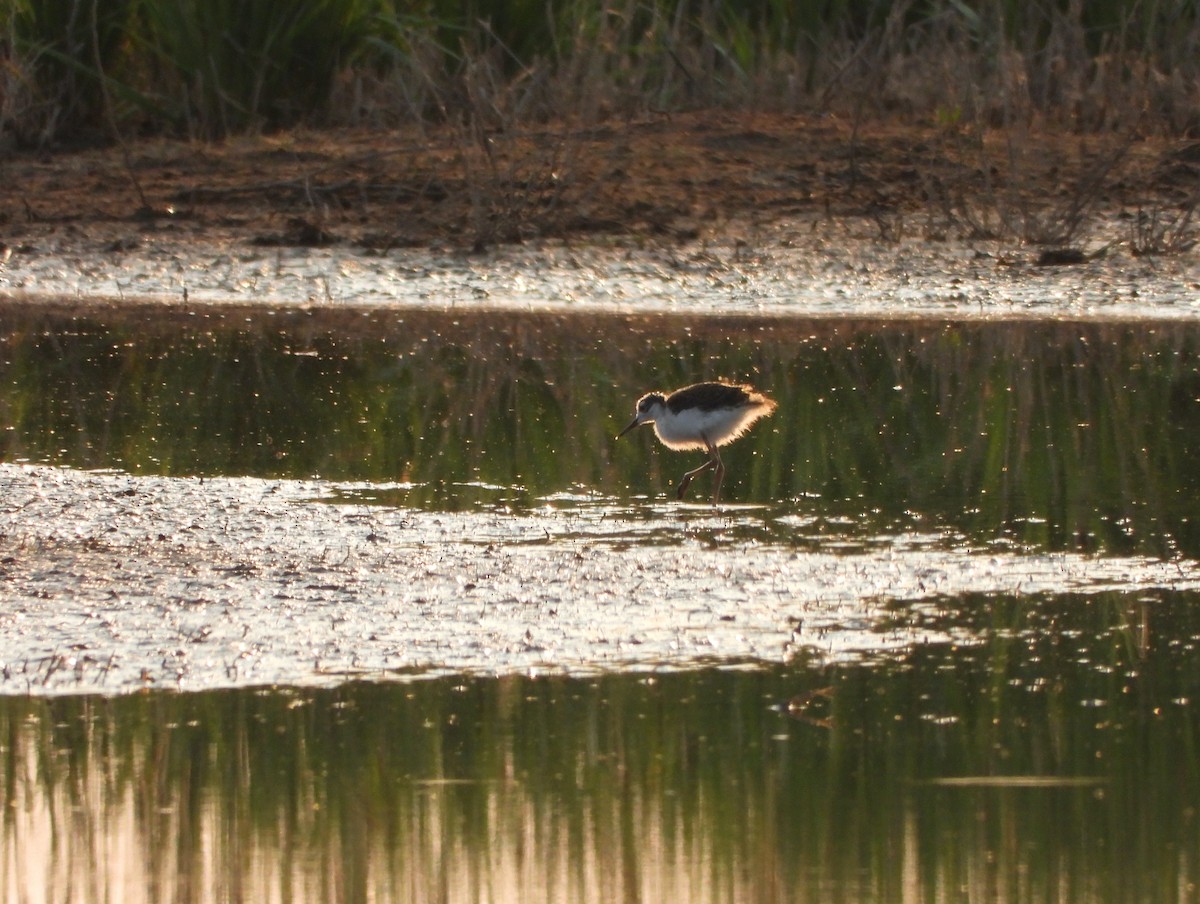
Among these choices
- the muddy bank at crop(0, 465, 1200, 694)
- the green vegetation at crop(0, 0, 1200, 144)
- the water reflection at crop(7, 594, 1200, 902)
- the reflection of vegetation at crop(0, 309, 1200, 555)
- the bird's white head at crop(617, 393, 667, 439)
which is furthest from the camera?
the green vegetation at crop(0, 0, 1200, 144)

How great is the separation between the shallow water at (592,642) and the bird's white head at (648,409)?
192 millimetres

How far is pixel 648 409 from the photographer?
346 inches

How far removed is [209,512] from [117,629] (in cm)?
158

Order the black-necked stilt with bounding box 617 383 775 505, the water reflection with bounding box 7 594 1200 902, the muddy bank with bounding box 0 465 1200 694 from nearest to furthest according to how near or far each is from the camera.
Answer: the water reflection with bounding box 7 594 1200 902 → the muddy bank with bounding box 0 465 1200 694 → the black-necked stilt with bounding box 617 383 775 505

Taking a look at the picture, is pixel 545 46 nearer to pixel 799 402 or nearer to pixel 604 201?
pixel 604 201

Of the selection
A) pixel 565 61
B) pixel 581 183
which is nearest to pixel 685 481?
pixel 581 183

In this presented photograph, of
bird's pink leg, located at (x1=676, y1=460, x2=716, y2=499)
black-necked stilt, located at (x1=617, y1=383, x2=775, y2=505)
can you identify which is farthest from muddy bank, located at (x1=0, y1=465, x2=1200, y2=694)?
black-necked stilt, located at (x1=617, y1=383, x2=775, y2=505)

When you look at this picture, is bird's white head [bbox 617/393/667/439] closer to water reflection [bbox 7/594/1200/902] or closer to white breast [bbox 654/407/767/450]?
white breast [bbox 654/407/767/450]

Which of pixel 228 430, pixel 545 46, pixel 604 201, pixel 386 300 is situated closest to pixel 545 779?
pixel 228 430

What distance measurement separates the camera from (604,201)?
14.7 metres

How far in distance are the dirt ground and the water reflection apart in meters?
8.33

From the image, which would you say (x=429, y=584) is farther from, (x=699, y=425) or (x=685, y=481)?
(x=699, y=425)

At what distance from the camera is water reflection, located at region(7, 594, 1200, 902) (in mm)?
4340

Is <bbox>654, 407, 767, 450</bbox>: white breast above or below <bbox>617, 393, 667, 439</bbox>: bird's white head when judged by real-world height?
below
